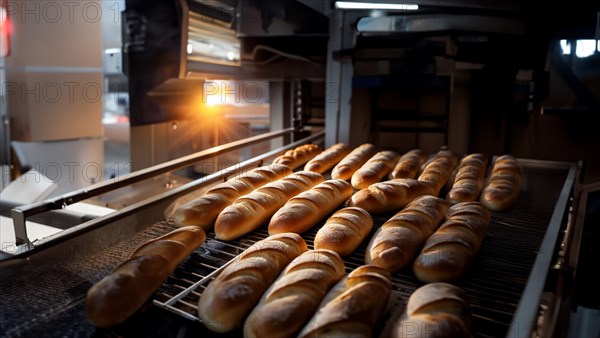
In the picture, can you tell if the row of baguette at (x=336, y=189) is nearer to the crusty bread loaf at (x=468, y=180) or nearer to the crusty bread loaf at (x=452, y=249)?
the crusty bread loaf at (x=468, y=180)

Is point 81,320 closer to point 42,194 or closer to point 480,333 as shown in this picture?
point 480,333

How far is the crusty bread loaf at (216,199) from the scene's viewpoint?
1370 millimetres

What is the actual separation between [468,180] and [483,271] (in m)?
0.65

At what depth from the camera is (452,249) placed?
110cm

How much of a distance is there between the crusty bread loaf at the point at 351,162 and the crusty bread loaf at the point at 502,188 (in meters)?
0.52

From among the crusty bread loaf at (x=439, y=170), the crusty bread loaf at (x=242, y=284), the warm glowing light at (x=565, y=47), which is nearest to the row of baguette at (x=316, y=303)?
the crusty bread loaf at (x=242, y=284)

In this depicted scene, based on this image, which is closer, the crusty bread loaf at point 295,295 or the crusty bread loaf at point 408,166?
the crusty bread loaf at point 295,295

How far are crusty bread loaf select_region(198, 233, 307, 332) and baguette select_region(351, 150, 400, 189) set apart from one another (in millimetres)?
689

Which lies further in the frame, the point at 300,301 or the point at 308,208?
the point at 308,208

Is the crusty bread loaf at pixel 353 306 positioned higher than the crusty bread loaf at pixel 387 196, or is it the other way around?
the crusty bread loaf at pixel 387 196

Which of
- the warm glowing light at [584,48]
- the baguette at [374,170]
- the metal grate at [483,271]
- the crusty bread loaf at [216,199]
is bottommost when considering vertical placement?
the metal grate at [483,271]

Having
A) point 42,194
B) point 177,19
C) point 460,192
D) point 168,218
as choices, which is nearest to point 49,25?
point 177,19

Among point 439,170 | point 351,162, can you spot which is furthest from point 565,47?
point 351,162

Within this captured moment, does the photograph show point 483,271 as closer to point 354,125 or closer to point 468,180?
point 468,180
